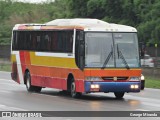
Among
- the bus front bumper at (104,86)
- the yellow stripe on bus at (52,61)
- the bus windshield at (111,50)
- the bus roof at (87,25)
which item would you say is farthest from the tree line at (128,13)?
the bus front bumper at (104,86)

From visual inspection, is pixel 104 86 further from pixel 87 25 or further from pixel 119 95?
pixel 87 25

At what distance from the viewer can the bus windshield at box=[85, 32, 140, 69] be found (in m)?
23.5

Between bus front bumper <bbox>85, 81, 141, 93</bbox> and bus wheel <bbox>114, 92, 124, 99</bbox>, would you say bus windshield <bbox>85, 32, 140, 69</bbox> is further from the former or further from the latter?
bus wheel <bbox>114, 92, 124, 99</bbox>


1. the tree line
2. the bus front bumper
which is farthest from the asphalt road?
the tree line

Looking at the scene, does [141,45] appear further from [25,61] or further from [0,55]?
[0,55]

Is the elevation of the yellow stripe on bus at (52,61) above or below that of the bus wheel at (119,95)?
above

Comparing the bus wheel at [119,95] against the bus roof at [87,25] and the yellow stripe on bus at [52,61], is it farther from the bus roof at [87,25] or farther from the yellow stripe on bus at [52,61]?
the bus roof at [87,25]

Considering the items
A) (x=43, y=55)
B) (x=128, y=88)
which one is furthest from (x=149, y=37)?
(x=128, y=88)

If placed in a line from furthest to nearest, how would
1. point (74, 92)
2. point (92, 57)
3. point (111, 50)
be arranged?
point (74, 92) → point (111, 50) → point (92, 57)

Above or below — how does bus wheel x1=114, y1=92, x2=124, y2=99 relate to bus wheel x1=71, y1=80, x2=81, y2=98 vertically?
below

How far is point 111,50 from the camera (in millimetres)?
23656

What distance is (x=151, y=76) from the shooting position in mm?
41781

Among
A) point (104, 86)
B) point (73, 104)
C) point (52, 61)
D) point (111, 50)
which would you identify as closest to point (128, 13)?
point (52, 61)

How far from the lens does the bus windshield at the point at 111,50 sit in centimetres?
2350
